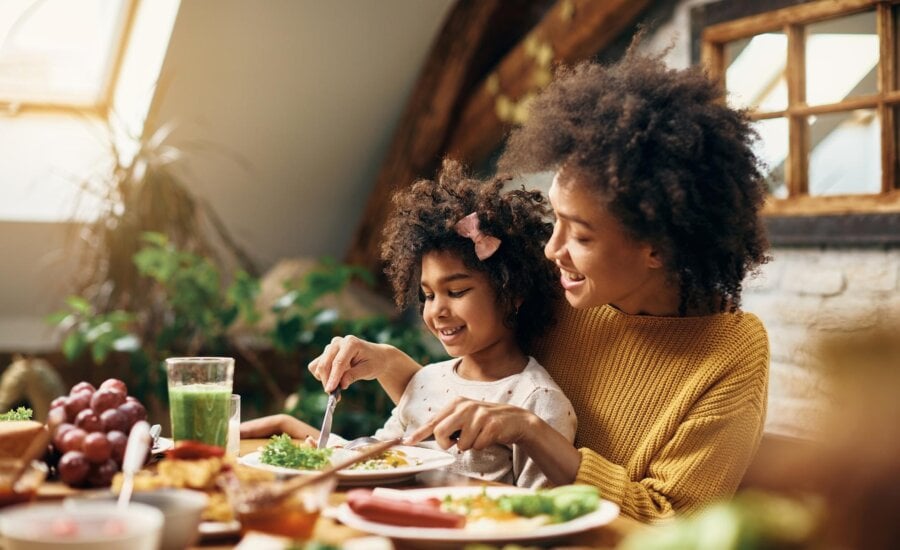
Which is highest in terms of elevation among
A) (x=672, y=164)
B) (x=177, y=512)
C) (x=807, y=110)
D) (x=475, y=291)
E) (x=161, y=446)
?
(x=807, y=110)

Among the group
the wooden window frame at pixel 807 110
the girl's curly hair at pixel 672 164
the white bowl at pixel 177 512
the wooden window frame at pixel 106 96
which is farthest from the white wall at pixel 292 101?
the white bowl at pixel 177 512

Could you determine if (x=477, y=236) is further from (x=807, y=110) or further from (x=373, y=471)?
(x=807, y=110)

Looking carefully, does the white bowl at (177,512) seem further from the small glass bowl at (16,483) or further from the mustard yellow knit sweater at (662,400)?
the mustard yellow knit sweater at (662,400)

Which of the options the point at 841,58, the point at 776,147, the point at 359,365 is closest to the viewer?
the point at 359,365

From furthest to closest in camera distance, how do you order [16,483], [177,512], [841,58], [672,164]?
[841,58], [672,164], [16,483], [177,512]

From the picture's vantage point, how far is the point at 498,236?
1.88 m

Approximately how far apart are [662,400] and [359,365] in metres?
0.55

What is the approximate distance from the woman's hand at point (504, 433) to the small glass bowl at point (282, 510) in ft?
1.21

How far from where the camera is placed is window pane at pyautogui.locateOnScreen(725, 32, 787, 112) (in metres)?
3.15

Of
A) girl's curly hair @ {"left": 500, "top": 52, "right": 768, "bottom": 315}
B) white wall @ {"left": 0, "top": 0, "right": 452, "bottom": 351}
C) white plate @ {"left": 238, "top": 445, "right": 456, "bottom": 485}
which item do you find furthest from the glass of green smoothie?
white wall @ {"left": 0, "top": 0, "right": 452, "bottom": 351}

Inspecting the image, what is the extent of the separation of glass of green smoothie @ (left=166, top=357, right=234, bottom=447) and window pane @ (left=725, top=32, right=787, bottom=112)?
2145 millimetres

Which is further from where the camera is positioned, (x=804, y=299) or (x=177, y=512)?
(x=804, y=299)

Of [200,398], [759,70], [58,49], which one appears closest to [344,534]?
[200,398]

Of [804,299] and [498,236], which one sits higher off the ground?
[498,236]
